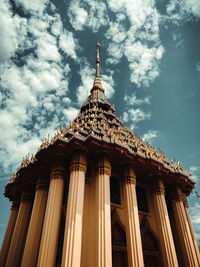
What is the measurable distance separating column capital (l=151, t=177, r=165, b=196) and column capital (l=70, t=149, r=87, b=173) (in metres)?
6.56

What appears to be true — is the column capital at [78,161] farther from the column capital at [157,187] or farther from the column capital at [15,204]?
the column capital at [15,204]

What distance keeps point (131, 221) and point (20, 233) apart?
9.21 meters

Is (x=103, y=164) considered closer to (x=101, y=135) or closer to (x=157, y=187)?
(x=101, y=135)

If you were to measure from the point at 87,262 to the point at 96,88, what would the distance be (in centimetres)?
2340

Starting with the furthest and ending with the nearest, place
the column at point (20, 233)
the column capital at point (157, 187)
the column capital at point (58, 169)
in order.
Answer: the column capital at point (157, 187) < the column at point (20, 233) < the column capital at point (58, 169)

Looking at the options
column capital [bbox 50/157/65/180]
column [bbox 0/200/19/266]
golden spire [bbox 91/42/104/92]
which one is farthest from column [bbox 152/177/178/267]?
golden spire [bbox 91/42/104/92]

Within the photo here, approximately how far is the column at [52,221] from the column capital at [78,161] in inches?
51.9

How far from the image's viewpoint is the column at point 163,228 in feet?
41.0

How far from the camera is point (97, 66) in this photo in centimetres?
3294

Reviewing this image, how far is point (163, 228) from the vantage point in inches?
526

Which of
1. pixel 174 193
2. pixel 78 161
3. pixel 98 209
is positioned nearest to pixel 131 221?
pixel 98 209

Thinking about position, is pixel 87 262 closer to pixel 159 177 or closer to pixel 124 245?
pixel 124 245

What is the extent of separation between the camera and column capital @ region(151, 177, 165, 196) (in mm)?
15241

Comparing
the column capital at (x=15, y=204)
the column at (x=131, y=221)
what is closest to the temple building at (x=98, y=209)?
the column at (x=131, y=221)
